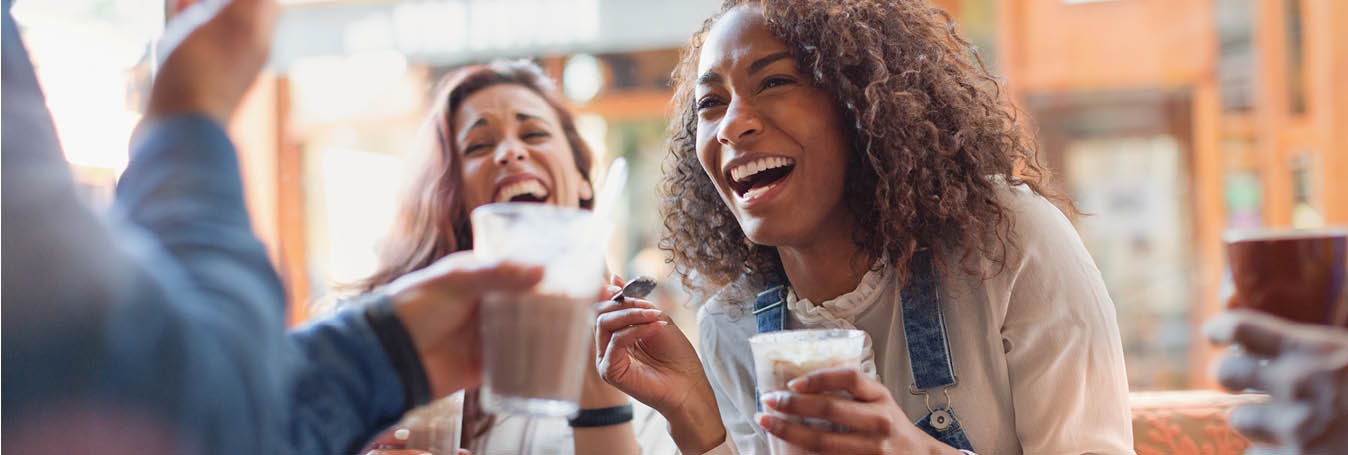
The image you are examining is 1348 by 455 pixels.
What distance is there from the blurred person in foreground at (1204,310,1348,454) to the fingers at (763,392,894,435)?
37 cm

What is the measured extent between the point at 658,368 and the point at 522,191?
76 centimetres

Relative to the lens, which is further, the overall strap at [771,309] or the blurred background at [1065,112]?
the blurred background at [1065,112]

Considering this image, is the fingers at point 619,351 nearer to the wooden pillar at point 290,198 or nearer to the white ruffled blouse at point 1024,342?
the white ruffled blouse at point 1024,342

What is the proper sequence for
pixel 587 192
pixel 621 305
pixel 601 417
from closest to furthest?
pixel 621 305 → pixel 601 417 → pixel 587 192

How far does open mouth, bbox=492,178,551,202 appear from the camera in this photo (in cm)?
235

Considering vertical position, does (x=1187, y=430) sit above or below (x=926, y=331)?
below

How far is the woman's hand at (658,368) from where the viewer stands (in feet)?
5.44

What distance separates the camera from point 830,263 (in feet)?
5.96

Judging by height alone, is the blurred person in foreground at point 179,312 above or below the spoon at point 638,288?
above

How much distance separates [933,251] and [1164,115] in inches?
147

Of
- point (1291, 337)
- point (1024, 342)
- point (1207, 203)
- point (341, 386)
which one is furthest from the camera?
point (1207, 203)

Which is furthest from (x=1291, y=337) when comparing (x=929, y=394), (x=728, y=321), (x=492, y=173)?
(x=492, y=173)

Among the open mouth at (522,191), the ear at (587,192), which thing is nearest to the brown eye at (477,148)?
the open mouth at (522,191)

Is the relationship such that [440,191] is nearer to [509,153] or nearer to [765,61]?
[509,153]
